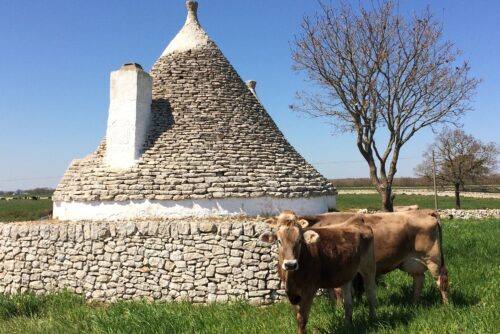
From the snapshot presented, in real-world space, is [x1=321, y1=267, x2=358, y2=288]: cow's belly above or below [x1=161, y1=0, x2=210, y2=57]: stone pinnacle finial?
below

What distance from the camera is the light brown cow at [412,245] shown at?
6727 mm

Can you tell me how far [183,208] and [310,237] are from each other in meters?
5.81

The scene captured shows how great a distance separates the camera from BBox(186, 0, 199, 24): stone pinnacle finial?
14044 millimetres

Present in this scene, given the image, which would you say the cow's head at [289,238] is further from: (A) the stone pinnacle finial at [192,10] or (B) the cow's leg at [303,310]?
(A) the stone pinnacle finial at [192,10]

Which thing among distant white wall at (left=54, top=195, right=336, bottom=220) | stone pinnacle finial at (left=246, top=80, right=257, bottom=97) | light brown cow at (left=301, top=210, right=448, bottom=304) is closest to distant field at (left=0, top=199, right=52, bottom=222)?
stone pinnacle finial at (left=246, top=80, right=257, bottom=97)

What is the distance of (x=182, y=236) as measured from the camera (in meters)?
9.09

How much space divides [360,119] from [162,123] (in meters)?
8.12

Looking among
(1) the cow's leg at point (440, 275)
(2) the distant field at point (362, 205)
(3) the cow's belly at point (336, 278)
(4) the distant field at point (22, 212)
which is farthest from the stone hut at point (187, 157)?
(4) the distant field at point (22, 212)

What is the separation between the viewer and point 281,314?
22.6ft

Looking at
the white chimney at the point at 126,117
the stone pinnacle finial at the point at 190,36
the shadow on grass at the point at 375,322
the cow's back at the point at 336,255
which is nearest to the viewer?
the cow's back at the point at 336,255

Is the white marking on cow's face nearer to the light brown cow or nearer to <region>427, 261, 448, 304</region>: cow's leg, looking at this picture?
the light brown cow

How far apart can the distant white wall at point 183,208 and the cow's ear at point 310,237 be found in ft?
17.5

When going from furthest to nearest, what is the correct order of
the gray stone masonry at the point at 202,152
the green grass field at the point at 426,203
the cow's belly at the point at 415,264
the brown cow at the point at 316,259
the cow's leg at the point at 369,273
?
the green grass field at the point at 426,203, the gray stone masonry at the point at 202,152, the cow's belly at the point at 415,264, the cow's leg at the point at 369,273, the brown cow at the point at 316,259

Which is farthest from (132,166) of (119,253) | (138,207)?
(119,253)
